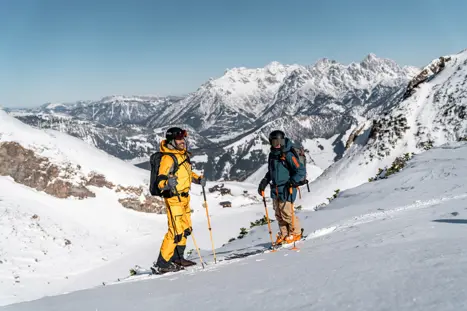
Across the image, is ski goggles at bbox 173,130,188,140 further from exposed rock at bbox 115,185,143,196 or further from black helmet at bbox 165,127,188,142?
exposed rock at bbox 115,185,143,196

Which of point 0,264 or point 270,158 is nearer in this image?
point 270,158

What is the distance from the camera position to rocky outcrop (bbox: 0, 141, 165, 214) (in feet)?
92.3

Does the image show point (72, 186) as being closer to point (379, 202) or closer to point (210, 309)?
point (379, 202)

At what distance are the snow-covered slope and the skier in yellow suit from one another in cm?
2721

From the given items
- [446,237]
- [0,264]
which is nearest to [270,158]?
[446,237]

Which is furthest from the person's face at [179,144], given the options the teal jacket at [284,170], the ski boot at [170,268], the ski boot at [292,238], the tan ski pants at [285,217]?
the ski boot at [292,238]

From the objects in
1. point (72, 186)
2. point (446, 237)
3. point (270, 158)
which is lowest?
point (446, 237)

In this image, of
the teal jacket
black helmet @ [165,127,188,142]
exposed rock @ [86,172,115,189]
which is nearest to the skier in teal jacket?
the teal jacket

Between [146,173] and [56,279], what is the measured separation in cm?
1947

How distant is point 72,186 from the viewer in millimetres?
28859

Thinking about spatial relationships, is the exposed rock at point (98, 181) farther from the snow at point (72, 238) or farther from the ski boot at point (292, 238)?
the ski boot at point (292, 238)

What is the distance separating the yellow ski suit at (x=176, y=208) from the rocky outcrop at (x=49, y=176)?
22366 millimetres

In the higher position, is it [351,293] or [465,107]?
[465,107]

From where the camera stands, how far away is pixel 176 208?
358 inches
